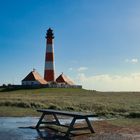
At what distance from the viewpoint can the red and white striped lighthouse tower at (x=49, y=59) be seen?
79744 millimetres

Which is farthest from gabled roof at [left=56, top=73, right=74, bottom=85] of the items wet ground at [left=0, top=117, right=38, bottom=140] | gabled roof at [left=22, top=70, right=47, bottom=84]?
wet ground at [left=0, top=117, right=38, bottom=140]

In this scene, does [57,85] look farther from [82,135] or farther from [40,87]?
[82,135]

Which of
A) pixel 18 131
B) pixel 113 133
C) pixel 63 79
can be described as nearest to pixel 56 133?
pixel 18 131

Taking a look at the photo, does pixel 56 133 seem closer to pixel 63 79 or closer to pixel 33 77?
pixel 33 77

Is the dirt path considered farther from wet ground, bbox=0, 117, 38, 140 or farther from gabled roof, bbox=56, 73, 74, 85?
gabled roof, bbox=56, 73, 74, 85

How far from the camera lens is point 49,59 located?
262ft

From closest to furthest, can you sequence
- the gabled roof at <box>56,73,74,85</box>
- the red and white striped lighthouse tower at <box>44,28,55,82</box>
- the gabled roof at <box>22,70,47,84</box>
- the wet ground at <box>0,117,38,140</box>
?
the wet ground at <box>0,117,38,140</box> → the red and white striped lighthouse tower at <box>44,28,55,82</box> → the gabled roof at <box>22,70,47,84</box> → the gabled roof at <box>56,73,74,85</box>

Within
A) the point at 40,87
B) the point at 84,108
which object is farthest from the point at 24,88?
the point at 84,108

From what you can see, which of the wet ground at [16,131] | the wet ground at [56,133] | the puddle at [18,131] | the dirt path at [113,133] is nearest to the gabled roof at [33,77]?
the wet ground at [16,131]

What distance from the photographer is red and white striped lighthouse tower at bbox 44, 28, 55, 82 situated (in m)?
79.7

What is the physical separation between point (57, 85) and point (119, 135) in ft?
214

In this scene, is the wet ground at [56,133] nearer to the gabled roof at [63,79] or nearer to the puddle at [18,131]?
the puddle at [18,131]

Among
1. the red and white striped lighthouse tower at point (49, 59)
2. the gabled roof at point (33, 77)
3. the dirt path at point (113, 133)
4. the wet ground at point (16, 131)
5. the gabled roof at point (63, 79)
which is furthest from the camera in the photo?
the gabled roof at point (63, 79)

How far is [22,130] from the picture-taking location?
59.8 feet
